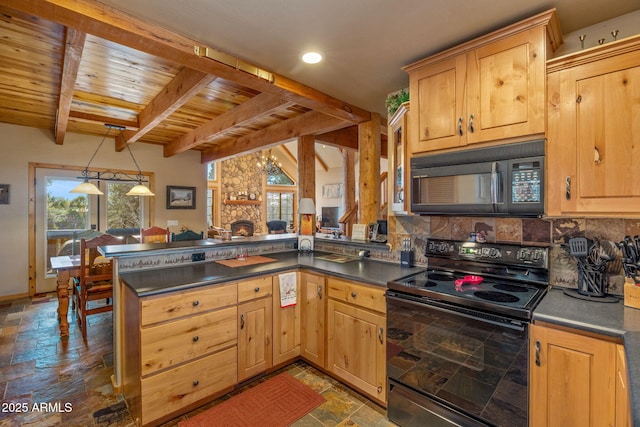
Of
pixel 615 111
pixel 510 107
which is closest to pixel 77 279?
pixel 510 107

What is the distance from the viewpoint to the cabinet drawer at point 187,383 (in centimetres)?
186

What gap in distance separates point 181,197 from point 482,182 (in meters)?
5.80

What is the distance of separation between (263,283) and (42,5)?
203 centimetres

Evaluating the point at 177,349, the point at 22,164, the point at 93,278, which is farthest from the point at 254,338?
the point at 22,164

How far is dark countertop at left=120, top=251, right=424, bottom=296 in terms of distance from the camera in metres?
2.00

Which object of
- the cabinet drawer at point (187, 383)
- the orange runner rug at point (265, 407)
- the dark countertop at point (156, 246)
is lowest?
the orange runner rug at point (265, 407)

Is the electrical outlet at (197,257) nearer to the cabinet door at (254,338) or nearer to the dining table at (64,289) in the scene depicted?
the cabinet door at (254,338)

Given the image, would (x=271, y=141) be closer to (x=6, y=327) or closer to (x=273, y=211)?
(x=6, y=327)

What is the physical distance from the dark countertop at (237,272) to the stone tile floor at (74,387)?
2.88 ft

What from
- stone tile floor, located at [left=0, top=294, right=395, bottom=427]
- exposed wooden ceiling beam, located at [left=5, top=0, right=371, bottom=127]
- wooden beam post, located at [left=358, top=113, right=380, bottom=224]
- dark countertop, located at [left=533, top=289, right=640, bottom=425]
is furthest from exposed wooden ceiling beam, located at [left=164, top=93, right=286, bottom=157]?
dark countertop, located at [left=533, top=289, right=640, bottom=425]

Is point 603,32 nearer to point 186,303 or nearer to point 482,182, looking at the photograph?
point 482,182

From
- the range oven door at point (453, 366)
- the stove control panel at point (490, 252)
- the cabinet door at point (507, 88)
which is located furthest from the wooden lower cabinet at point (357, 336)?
Result: the cabinet door at point (507, 88)

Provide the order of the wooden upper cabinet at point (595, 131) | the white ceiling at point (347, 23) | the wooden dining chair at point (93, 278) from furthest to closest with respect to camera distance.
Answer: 1. the wooden dining chair at point (93, 278)
2. the white ceiling at point (347, 23)
3. the wooden upper cabinet at point (595, 131)

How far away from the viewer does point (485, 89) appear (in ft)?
6.13
